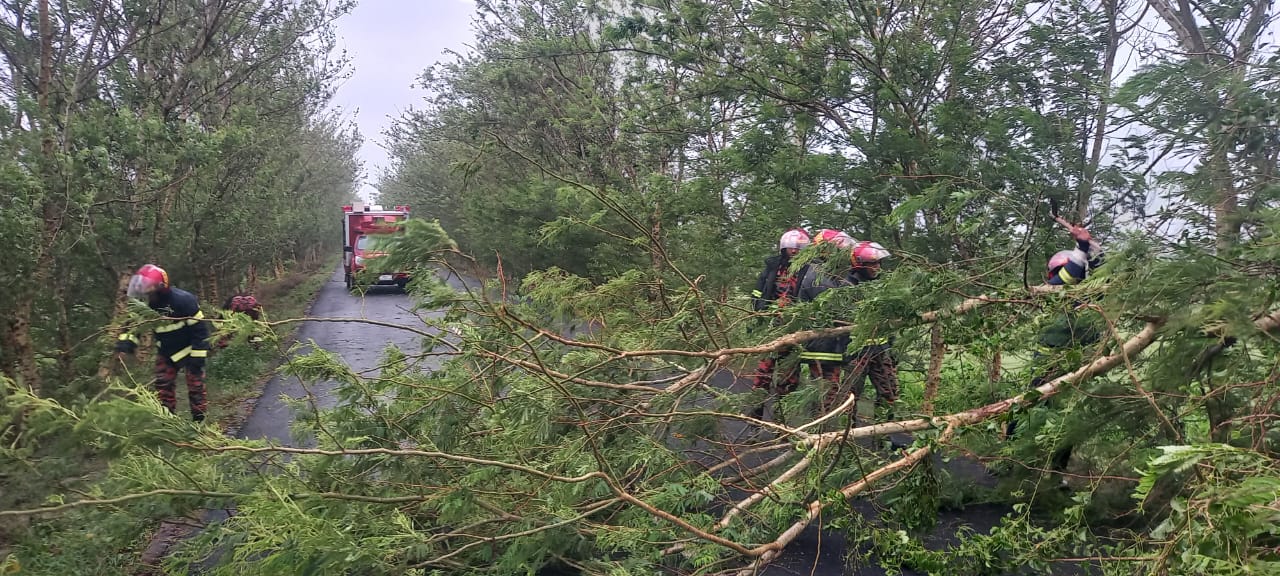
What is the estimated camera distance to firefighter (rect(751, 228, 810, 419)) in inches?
191

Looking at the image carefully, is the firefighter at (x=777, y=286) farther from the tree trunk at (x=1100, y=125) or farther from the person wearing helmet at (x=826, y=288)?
the tree trunk at (x=1100, y=125)

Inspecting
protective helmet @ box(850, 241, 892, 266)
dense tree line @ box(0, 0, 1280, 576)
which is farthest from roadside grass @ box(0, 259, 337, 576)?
protective helmet @ box(850, 241, 892, 266)

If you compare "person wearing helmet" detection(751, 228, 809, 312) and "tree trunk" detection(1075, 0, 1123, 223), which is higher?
"tree trunk" detection(1075, 0, 1123, 223)

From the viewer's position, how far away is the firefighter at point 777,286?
15.9ft

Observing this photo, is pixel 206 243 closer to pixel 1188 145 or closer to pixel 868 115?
pixel 868 115

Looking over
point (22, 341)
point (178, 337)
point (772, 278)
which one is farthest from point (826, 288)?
point (22, 341)

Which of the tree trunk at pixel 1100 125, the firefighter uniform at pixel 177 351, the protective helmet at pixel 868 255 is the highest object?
the tree trunk at pixel 1100 125

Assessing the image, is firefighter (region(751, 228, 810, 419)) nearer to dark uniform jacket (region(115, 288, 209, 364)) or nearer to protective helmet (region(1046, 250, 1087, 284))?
protective helmet (region(1046, 250, 1087, 284))

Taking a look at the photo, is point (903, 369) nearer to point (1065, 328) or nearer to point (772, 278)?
point (1065, 328)

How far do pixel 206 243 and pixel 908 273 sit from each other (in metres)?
9.78

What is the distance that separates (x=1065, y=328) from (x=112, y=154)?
725 centimetres

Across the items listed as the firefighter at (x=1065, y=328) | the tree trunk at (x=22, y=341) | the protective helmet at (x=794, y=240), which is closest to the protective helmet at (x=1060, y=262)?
the firefighter at (x=1065, y=328)

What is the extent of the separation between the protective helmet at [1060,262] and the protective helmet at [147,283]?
21.3 ft

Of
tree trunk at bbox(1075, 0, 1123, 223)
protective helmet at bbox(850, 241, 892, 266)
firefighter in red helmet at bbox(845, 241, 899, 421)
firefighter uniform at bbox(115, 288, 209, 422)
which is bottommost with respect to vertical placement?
firefighter uniform at bbox(115, 288, 209, 422)
